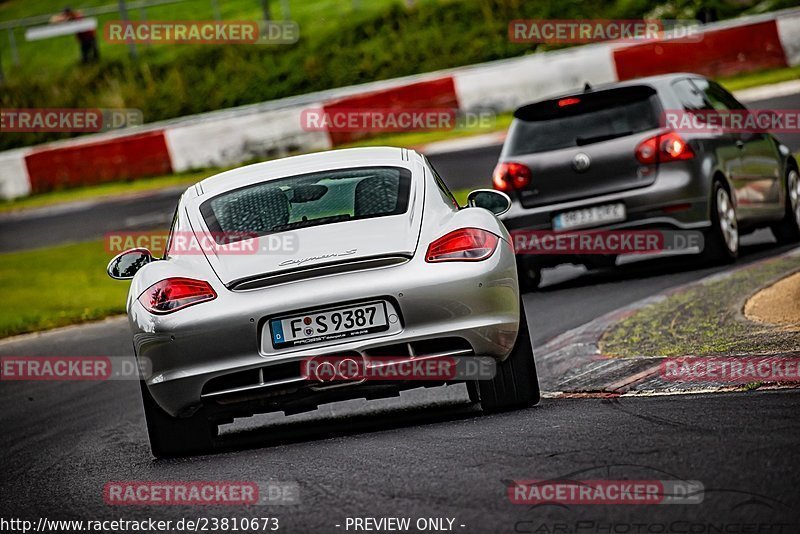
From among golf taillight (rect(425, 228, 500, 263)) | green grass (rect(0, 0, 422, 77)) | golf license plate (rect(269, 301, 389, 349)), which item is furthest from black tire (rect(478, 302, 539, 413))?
green grass (rect(0, 0, 422, 77))

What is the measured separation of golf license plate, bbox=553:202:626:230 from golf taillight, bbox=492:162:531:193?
428 mm

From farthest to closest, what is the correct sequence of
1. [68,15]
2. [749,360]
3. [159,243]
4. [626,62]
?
[68,15] → [626,62] → [159,243] → [749,360]

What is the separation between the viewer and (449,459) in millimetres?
5961

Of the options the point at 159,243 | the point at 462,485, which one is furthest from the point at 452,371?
the point at 159,243

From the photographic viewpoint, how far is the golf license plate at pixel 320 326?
21.9 ft

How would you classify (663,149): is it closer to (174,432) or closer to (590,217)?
(590,217)

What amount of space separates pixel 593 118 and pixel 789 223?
2.45 metres

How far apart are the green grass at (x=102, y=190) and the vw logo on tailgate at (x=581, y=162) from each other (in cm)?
1413

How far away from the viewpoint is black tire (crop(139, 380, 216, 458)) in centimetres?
714

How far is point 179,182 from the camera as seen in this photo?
25.7m

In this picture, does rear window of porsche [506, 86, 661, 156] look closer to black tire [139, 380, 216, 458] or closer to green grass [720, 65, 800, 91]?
black tire [139, 380, 216, 458]

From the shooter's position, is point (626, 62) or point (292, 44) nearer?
point (626, 62)

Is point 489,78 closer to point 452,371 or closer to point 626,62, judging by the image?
point 626,62

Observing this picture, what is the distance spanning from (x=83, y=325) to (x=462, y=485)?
9481 millimetres
